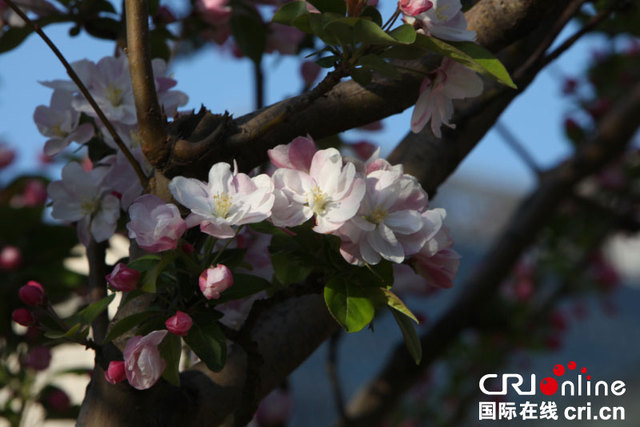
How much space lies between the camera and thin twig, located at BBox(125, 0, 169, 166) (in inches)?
28.4

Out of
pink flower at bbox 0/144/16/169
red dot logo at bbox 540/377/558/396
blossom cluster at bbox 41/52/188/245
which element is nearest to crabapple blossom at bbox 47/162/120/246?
blossom cluster at bbox 41/52/188/245

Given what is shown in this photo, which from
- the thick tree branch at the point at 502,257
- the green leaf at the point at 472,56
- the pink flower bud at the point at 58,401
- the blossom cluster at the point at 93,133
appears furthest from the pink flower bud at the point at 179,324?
the thick tree branch at the point at 502,257

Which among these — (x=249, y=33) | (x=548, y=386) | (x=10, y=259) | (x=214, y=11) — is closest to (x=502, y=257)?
(x=548, y=386)

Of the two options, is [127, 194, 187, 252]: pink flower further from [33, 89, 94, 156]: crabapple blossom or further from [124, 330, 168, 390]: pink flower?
[33, 89, 94, 156]: crabapple blossom

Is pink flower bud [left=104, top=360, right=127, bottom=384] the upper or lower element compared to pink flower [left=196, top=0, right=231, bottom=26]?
lower

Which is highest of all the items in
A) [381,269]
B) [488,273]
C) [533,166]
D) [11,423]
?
[381,269]

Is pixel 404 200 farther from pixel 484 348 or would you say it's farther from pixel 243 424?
pixel 484 348

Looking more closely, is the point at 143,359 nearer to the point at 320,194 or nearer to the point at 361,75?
the point at 320,194

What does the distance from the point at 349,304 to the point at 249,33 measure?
758mm

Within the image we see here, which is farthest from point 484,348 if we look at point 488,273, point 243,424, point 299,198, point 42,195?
point 299,198

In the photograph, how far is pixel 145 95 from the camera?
2.36 ft

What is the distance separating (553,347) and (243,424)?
2039mm

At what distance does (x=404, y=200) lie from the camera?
2.24ft

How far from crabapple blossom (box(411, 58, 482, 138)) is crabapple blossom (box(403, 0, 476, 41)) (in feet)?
0.15
